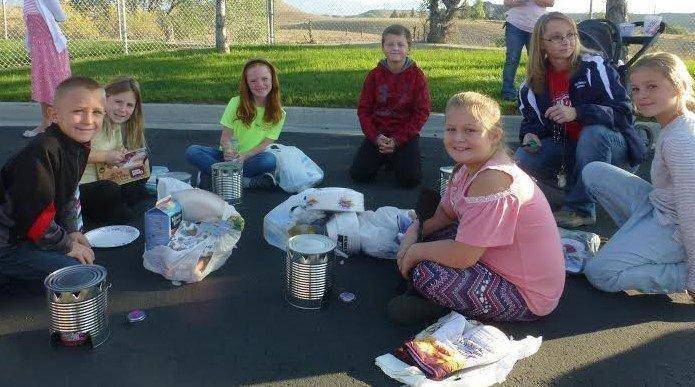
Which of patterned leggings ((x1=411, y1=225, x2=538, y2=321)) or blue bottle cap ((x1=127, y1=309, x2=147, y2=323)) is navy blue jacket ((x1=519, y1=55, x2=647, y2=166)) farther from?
blue bottle cap ((x1=127, y1=309, x2=147, y2=323))

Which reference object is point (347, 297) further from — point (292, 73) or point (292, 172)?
point (292, 73)

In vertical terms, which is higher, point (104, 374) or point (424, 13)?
point (424, 13)

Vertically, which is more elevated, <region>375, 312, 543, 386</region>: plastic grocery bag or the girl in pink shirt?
the girl in pink shirt

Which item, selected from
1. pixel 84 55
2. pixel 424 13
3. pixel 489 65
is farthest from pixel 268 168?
pixel 424 13

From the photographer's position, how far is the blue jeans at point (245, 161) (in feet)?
16.4

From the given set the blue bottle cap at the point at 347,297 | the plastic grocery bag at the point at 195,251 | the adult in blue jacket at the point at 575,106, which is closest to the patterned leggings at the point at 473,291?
the blue bottle cap at the point at 347,297

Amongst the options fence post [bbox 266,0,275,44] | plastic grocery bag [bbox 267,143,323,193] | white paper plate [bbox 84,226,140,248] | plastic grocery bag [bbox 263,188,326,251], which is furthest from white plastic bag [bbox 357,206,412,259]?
fence post [bbox 266,0,275,44]

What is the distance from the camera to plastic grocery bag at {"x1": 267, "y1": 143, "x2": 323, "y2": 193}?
16.2 feet

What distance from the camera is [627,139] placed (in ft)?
14.5

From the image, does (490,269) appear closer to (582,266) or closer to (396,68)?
(582,266)

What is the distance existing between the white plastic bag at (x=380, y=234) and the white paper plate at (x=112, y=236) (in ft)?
4.79

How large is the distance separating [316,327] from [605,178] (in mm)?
2074

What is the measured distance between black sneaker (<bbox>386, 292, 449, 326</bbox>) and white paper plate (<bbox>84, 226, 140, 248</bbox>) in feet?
6.09

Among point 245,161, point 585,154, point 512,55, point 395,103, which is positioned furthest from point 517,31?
point 245,161
